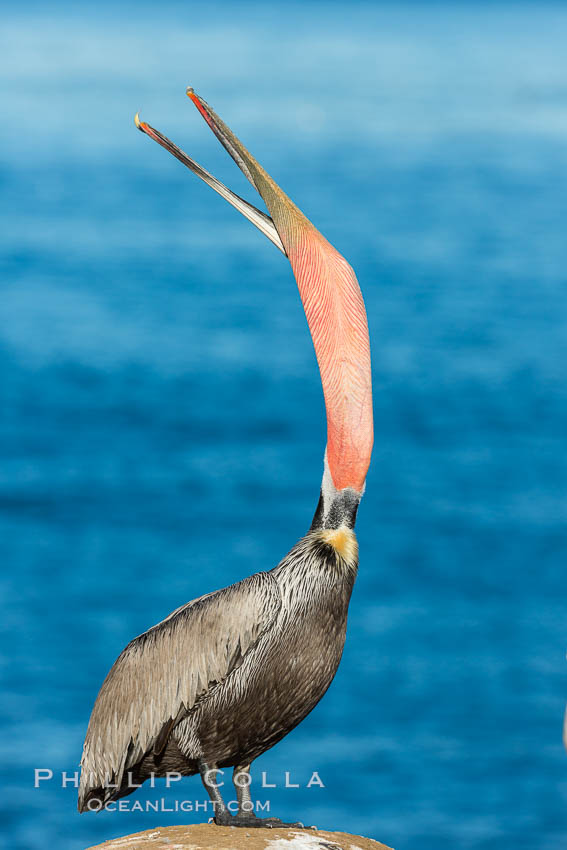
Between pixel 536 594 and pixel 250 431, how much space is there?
4755mm

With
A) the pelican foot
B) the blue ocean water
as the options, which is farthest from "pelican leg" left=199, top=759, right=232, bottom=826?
the blue ocean water

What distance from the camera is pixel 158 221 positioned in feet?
86.4

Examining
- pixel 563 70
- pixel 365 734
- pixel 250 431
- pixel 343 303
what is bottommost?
A: pixel 343 303

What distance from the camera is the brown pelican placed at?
6531 mm

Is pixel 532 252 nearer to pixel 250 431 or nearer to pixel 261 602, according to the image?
pixel 250 431

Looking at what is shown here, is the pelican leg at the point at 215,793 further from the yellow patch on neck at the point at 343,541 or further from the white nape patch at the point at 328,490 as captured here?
the white nape patch at the point at 328,490

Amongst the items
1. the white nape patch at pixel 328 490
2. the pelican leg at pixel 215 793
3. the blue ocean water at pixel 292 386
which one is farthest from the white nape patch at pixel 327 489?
the blue ocean water at pixel 292 386

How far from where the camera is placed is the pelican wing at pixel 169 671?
660 centimetres

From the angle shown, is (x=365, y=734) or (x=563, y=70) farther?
(x=563, y=70)

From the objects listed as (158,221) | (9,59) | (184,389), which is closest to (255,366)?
(184,389)

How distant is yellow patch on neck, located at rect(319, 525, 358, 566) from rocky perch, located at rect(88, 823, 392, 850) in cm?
114

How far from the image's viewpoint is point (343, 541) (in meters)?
6.67

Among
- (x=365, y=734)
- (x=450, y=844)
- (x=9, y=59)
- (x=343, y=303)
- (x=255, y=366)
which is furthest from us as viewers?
(x=9, y=59)

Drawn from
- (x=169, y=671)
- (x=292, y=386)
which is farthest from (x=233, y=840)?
(x=292, y=386)
